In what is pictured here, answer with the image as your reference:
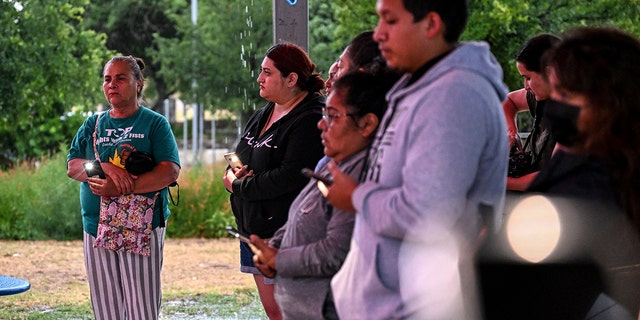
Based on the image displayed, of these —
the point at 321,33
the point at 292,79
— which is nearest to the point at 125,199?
the point at 292,79

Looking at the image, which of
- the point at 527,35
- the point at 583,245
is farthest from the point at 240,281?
the point at 583,245

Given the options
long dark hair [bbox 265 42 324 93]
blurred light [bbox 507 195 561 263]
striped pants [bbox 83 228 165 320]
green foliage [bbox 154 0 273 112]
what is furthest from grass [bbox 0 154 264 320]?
blurred light [bbox 507 195 561 263]

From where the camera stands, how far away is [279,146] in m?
4.89

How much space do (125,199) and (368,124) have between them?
2.43m

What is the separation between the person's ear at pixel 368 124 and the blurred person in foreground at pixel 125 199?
233 centimetres

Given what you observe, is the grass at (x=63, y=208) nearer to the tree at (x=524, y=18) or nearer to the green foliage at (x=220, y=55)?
the tree at (x=524, y=18)

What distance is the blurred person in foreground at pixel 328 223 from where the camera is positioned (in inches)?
127

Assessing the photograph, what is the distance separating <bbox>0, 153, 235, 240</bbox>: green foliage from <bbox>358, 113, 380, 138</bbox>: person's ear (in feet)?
30.4

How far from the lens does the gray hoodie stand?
2656 millimetres

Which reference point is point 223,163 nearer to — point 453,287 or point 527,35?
point 527,35

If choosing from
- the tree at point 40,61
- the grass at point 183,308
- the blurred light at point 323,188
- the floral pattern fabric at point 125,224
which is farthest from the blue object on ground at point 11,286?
the tree at point 40,61

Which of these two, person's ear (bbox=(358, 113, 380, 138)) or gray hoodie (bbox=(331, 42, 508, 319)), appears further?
person's ear (bbox=(358, 113, 380, 138))

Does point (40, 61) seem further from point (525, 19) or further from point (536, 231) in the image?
point (536, 231)

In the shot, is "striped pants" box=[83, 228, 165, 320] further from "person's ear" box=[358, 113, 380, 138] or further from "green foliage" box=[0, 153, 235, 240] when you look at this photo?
"green foliage" box=[0, 153, 235, 240]
